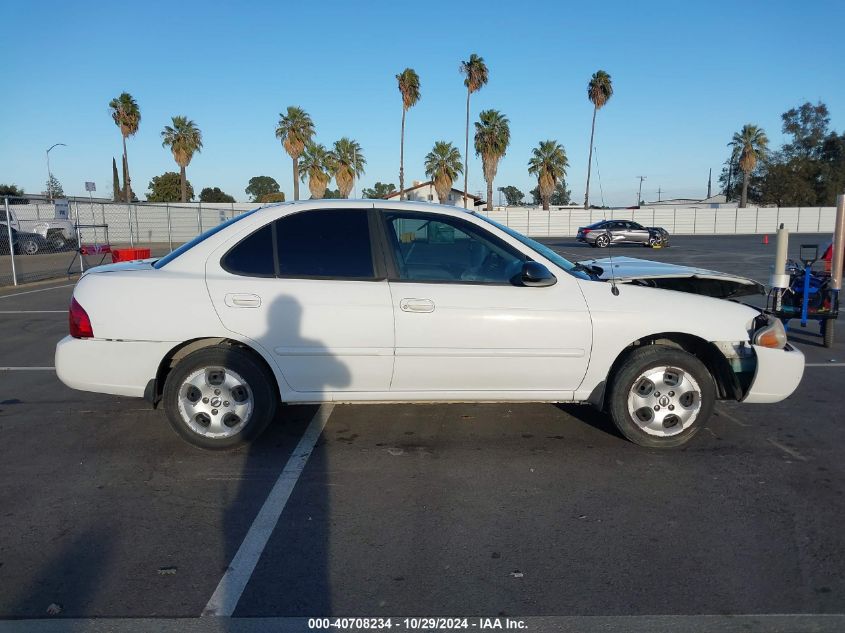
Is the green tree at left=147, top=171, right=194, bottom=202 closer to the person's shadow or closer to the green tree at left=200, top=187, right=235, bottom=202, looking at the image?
the green tree at left=200, top=187, right=235, bottom=202

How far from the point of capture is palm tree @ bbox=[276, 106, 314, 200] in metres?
44.8

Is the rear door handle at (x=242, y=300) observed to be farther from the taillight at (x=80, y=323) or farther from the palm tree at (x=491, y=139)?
the palm tree at (x=491, y=139)

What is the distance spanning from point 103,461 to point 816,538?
4.39 meters

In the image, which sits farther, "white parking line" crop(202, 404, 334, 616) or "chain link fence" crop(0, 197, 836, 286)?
"chain link fence" crop(0, 197, 836, 286)

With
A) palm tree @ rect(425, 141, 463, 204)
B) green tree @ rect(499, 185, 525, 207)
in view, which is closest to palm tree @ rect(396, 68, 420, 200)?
palm tree @ rect(425, 141, 463, 204)

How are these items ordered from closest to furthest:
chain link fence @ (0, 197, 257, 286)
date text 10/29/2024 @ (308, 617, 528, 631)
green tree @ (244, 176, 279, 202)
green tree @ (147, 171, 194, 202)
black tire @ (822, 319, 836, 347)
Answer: date text 10/29/2024 @ (308, 617, 528, 631) < black tire @ (822, 319, 836, 347) < chain link fence @ (0, 197, 257, 286) < green tree @ (147, 171, 194, 202) < green tree @ (244, 176, 279, 202)

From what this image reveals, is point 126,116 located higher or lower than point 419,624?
higher

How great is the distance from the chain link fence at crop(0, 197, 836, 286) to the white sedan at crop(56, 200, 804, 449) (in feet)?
34.3

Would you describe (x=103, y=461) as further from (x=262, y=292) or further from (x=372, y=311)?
(x=372, y=311)

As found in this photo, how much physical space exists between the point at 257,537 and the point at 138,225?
3399cm

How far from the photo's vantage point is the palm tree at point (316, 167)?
44.2 m

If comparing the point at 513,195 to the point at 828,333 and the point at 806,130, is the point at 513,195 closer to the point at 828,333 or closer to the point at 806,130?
the point at 806,130

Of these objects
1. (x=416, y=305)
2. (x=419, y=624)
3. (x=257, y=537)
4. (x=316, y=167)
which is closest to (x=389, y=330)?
(x=416, y=305)

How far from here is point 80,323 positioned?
4422 mm
